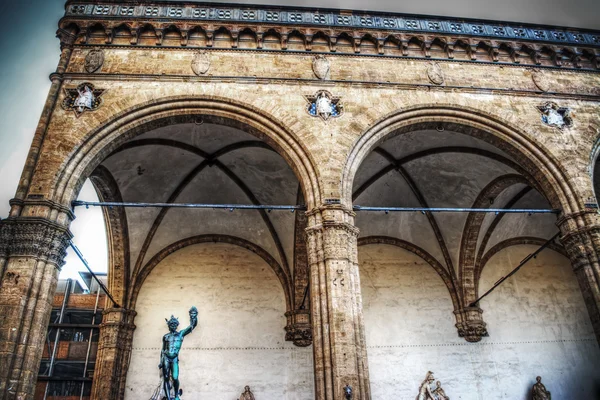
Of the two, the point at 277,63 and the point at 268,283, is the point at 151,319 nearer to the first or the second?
the point at 268,283

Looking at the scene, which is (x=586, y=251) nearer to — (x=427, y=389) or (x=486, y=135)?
(x=486, y=135)

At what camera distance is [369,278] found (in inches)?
553

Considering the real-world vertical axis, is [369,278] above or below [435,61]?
below

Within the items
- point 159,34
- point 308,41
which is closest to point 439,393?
point 308,41

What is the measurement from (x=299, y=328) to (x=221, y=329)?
2.15 meters

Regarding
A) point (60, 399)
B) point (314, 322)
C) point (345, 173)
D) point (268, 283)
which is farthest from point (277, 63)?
point (60, 399)

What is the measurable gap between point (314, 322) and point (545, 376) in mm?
9210

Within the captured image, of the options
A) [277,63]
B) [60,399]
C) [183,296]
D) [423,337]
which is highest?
[277,63]

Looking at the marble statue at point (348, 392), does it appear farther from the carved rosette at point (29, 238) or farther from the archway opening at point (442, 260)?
the archway opening at point (442, 260)

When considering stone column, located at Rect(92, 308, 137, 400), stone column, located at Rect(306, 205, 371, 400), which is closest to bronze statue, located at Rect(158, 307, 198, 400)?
stone column, located at Rect(306, 205, 371, 400)

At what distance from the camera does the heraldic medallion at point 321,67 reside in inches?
393

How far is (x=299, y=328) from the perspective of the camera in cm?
1276

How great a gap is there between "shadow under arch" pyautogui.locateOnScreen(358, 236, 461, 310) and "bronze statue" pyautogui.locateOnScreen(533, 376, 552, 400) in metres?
2.83

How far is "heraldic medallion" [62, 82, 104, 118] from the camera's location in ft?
29.8
